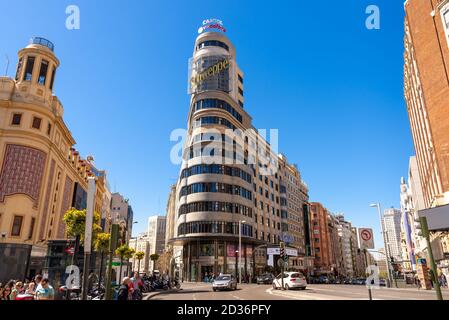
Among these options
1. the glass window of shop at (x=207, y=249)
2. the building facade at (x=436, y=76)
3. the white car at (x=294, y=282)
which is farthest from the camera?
the glass window of shop at (x=207, y=249)

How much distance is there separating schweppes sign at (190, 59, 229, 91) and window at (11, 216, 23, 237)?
49803 millimetres

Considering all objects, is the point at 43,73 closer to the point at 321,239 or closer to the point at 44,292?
the point at 44,292

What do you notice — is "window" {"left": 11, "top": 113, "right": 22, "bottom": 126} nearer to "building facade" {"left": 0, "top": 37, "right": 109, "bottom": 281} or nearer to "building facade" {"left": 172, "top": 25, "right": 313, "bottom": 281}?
"building facade" {"left": 0, "top": 37, "right": 109, "bottom": 281}

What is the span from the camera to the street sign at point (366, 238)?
39.8 feet

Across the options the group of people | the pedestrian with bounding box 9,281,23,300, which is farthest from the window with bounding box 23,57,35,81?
the pedestrian with bounding box 9,281,23,300

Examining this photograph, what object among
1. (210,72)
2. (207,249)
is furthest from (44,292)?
(210,72)

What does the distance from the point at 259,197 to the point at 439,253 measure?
44.8 m

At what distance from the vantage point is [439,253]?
1118 inches

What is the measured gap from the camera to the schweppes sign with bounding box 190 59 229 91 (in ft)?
232

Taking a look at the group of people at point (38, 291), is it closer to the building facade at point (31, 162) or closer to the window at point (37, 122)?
the building facade at point (31, 162)

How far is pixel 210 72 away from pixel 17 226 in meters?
51.6

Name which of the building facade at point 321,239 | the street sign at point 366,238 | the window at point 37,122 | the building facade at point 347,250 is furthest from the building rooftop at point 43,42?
the building facade at point 347,250

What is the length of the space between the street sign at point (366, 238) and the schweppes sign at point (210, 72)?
62.9 m
